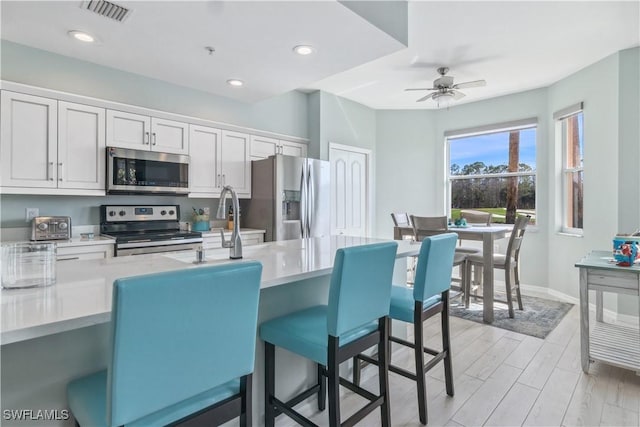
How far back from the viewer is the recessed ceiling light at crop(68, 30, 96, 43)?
2452 mm

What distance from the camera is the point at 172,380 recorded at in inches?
34.7

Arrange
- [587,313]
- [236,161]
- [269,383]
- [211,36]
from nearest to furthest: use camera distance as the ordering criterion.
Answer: [269,383]
[587,313]
[211,36]
[236,161]

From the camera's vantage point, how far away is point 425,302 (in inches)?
74.9

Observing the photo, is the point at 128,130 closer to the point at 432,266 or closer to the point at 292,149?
the point at 292,149

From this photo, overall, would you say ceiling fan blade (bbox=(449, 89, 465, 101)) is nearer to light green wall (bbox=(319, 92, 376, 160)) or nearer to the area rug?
light green wall (bbox=(319, 92, 376, 160))

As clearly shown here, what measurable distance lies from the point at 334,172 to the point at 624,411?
12.4 feet

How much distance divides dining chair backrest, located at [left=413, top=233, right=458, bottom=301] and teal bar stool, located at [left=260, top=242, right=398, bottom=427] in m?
0.30

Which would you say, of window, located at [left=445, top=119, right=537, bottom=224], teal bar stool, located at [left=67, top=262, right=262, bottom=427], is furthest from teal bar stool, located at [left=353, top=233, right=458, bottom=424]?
window, located at [left=445, top=119, right=537, bottom=224]

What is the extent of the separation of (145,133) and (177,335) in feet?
9.62

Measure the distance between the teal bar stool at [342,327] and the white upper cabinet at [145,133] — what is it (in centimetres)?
251

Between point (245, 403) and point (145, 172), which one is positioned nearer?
point (245, 403)

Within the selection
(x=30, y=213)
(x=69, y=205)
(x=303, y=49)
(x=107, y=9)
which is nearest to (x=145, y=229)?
(x=69, y=205)

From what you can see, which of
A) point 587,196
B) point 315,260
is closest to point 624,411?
point 315,260

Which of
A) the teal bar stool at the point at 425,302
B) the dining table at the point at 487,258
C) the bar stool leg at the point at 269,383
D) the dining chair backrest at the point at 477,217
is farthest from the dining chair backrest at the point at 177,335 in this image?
the dining chair backrest at the point at 477,217
